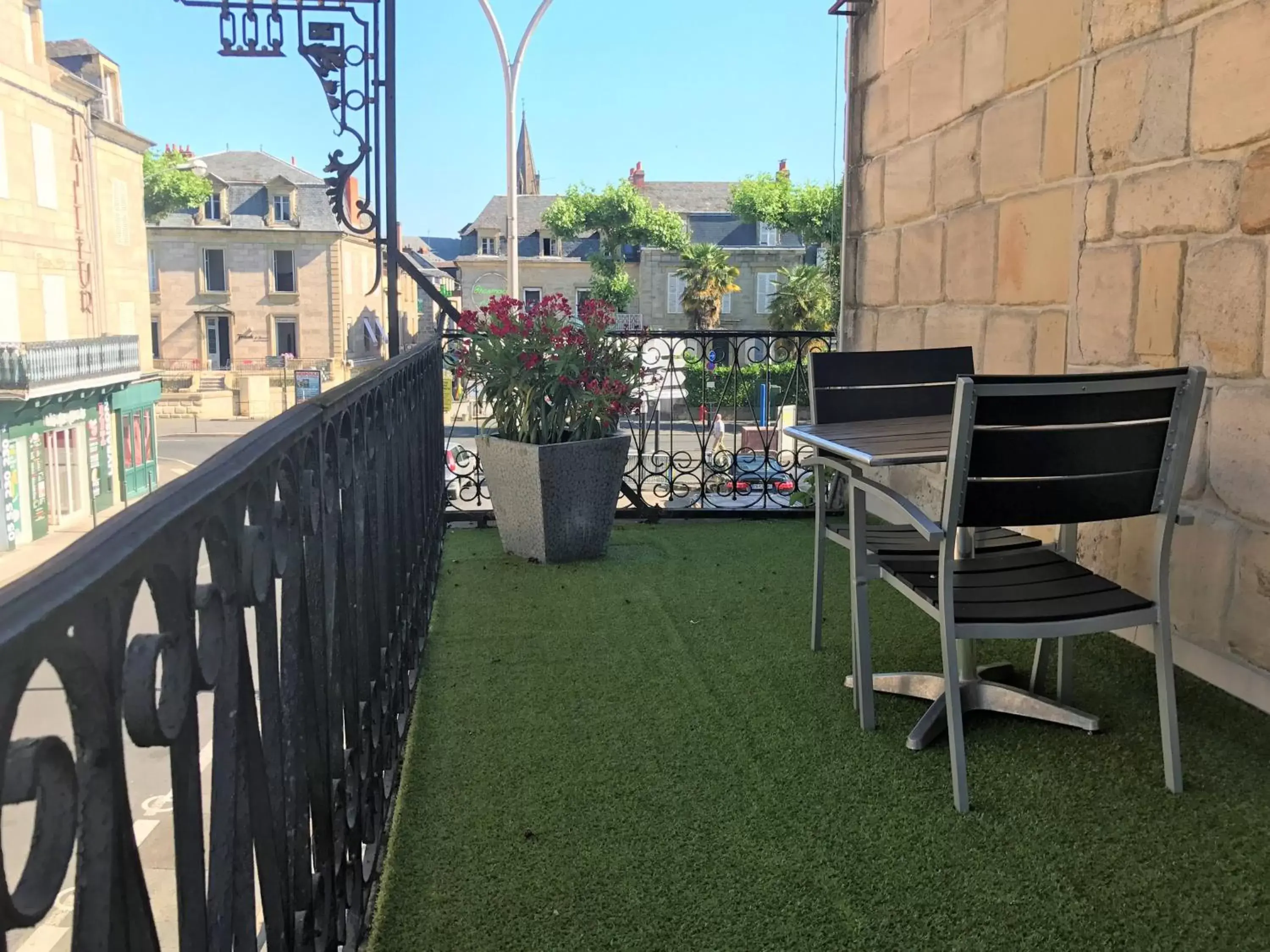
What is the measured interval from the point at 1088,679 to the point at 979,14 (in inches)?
107

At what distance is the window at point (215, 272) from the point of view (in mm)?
35844

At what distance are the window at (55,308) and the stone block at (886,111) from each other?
14.9m

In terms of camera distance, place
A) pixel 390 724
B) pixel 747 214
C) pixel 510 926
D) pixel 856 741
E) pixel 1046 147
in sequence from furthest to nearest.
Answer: pixel 747 214, pixel 1046 147, pixel 856 741, pixel 390 724, pixel 510 926

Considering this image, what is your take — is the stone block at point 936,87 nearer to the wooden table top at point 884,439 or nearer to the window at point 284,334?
the wooden table top at point 884,439

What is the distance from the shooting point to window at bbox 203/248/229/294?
3584 centimetres

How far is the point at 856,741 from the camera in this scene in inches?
93.8

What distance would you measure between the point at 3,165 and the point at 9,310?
94.6 inches

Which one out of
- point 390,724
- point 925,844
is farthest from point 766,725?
point 390,724

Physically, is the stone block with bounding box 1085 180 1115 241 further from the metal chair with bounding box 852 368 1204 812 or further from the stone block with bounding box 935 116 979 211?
the metal chair with bounding box 852 368 1204 812

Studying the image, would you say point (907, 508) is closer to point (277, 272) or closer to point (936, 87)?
point (936, 87)

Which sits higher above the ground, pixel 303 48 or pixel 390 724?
pixel 303 48

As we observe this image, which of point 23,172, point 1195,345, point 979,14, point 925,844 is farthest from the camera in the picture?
point 23,172

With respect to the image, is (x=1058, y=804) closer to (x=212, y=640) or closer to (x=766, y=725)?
(x=766, y=725)

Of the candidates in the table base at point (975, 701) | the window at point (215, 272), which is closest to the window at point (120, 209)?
the table base at point (975, 701)
